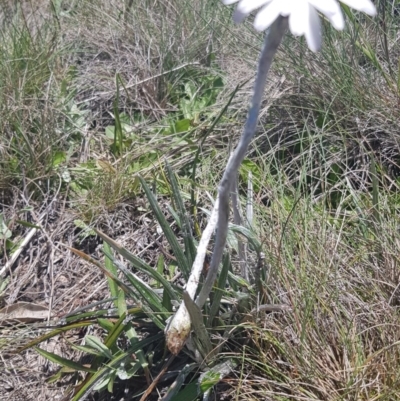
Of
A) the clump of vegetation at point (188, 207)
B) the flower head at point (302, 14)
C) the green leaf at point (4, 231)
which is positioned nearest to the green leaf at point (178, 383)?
the clump of vegetation at point (188, 207)

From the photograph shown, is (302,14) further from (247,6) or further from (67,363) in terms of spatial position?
(67,363)

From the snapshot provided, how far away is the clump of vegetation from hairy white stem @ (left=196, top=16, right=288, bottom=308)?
0.19 m

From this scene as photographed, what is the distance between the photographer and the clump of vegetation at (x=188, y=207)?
4.22ft

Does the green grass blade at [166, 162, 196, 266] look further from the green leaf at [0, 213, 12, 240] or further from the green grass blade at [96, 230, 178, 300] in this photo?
the green leaf at [0, 213, 12, 240]

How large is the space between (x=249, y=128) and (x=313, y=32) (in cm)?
20

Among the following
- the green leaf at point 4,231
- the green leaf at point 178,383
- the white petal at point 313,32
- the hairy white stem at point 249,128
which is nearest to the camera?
the white petal at point 313,32

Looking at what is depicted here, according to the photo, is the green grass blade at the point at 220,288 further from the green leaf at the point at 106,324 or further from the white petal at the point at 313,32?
the white petal at the point at 313,32

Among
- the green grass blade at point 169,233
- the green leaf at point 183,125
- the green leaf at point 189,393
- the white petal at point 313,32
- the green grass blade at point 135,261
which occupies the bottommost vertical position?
the green leaf at point 189,393

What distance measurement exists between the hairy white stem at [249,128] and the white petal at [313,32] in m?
0.06

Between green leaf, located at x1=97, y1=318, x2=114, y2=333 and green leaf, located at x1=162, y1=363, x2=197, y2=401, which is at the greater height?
green leaf, located at x1=162, y1=363, x2=197, y2=401

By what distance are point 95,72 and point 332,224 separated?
117cm

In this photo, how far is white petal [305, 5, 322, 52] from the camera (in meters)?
0.61

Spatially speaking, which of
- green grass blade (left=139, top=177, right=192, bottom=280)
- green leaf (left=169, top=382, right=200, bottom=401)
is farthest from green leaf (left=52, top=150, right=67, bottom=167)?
green leaf (left=169, top=382, right=200, bottom=401)

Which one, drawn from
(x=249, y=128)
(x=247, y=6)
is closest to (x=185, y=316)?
(x=249, y=128)
